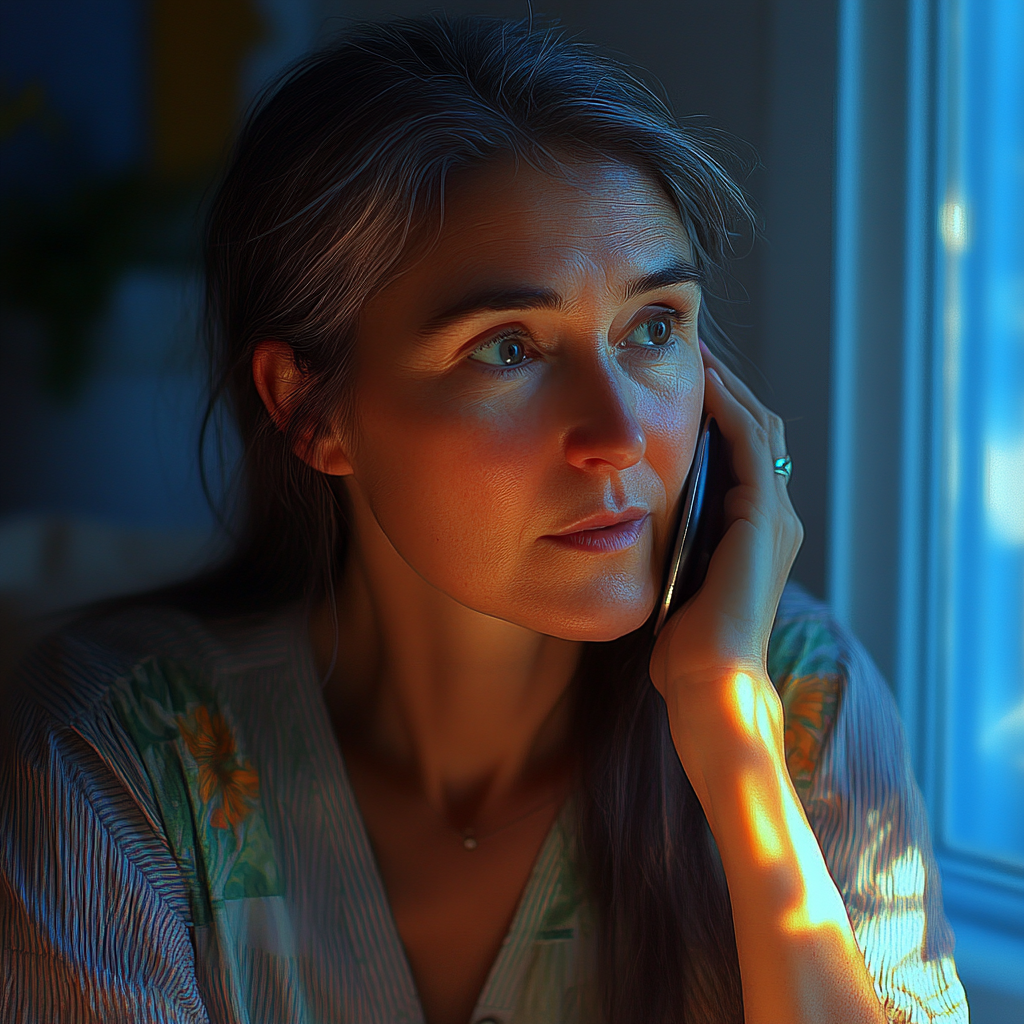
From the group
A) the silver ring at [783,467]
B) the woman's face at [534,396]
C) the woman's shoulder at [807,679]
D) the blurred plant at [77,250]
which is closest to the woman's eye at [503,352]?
the woman's face at [534,396]

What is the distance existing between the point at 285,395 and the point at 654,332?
0.40 meters

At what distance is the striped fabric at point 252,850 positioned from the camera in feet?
Result: 3.11

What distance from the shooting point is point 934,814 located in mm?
1423

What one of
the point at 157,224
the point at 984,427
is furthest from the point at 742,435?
the point at 157,224

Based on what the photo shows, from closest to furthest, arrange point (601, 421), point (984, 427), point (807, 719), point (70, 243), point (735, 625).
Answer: point (601, 421) → point (735, 625) → point (807, 719) → point (984, 427) → point (70, 243)

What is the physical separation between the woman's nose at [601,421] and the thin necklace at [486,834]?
19.0 inches

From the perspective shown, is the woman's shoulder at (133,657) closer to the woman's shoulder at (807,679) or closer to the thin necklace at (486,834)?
the thin necklace at (486,834)

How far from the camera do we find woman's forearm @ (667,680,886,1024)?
2.87 feet

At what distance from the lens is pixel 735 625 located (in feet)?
3.31

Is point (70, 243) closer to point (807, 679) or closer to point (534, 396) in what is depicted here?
point (534, 396)

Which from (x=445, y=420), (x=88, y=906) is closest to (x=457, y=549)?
(x=445, y=420)

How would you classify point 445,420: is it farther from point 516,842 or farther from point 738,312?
point 738,312

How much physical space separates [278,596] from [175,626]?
13 centimetres

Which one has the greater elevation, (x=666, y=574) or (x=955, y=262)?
(x=955, y=262)
